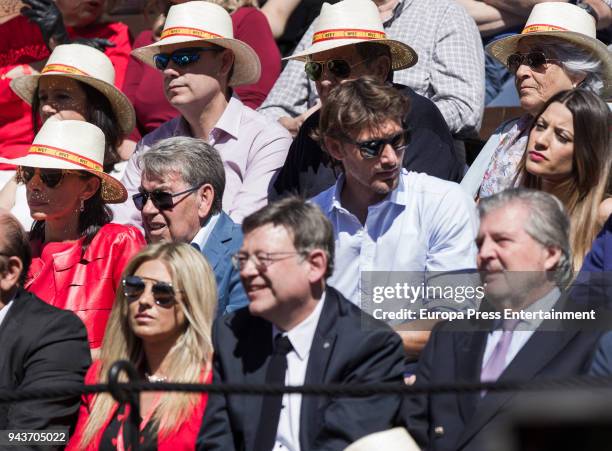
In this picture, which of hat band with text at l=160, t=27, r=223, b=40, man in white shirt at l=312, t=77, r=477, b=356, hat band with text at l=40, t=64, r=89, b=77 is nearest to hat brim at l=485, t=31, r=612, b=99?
man in white shirt at l=312, t=77, r=477, b=356

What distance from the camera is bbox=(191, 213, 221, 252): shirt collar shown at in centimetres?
470

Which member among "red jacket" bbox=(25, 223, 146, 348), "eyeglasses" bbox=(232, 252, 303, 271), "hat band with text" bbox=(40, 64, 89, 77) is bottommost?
"red jacket" bbox=(25, 223, 146, 348)

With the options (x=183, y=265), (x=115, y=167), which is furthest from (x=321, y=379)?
(x=115, y=167)

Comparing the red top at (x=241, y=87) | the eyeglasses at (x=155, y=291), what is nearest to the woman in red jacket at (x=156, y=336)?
the eyeglasses at (x=155, y=291)

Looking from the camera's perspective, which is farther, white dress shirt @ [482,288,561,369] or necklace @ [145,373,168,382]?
necklace @ [145,373,168,382]

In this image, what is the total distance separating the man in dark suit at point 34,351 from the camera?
400cm

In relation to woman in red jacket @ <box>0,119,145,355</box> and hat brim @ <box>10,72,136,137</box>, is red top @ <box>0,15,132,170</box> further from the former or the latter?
woman in red jacket @ <box>0,119,145,355</box>

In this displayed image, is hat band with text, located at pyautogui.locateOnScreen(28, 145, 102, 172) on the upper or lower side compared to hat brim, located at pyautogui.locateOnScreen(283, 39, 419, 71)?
lower

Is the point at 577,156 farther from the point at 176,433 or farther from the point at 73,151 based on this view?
the point at 73,151

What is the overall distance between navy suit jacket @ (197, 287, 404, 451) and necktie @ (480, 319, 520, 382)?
29 cm

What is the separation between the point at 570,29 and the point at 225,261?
1977 millimetres

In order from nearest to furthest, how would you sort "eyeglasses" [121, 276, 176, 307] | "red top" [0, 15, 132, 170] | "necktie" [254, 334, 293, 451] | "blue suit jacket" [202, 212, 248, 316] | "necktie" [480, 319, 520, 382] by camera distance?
"necktie" [480, 319, 520, 382]
"necktie" [254, 334, 293, 451]
"eyeglasses" [121, 276, 176, 307]
"blue suit jacket" [202, 212, 248, 316]
"red top" [0, 15, 132, 170]

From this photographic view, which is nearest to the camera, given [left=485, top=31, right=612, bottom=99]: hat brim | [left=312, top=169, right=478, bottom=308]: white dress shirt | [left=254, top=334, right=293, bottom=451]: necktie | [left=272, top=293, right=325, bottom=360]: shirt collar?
[left=254, top=334, right=293, bottom=451]: necktie

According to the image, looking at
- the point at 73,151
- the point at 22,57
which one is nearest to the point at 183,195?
the point at 73,151
